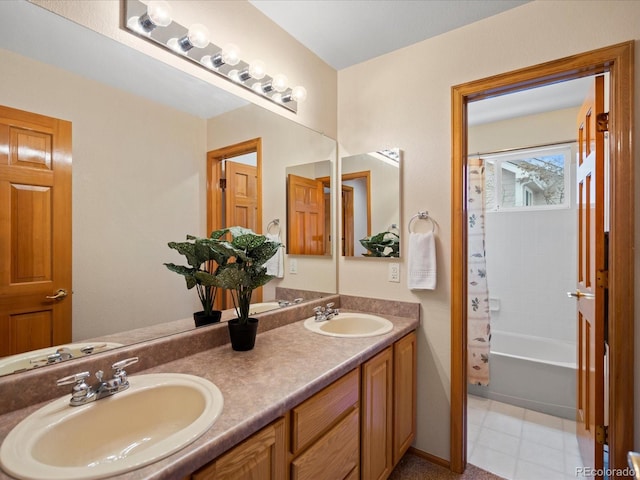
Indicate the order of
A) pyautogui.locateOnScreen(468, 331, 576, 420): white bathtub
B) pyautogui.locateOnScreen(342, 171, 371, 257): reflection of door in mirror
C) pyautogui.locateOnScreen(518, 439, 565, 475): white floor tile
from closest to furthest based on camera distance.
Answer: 1. pyautogui.locateOnScreen(518, 439, 565, 475): white floor tile
2. pyautogui.locateOnScreen(342, 171, 371, 257): reflection of door in mirror
3. pyautogui.locateOnScreen(468, 331, 576, 420): white bathtub

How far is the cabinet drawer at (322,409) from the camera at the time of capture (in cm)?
99

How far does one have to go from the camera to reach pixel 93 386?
3.03 feet

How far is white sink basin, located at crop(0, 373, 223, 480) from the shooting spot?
632mm

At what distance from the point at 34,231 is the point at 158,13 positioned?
0.86 metres

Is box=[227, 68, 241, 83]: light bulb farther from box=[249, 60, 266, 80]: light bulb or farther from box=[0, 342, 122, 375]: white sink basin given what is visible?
box=[0, 342, 122, 375]: white sink basin

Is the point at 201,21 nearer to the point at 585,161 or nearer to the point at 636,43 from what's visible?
the point at 636,43

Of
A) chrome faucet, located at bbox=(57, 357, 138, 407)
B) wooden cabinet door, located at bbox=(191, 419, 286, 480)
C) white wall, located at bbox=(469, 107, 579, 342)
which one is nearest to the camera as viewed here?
wooden cabinet door, located at bbox=(191, 419, 286, 480)

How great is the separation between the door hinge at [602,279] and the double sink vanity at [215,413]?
956 millimetres

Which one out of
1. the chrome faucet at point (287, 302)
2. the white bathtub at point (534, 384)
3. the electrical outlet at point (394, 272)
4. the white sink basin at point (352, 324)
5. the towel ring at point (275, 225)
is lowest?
the white bathtub at point (534, 384)

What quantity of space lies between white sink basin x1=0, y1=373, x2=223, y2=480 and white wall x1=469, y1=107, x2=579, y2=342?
10.1 feet

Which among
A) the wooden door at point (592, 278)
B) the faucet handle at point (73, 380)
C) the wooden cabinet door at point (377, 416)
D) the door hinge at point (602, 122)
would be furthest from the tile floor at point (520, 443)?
the faucet handle at point (73, 380)

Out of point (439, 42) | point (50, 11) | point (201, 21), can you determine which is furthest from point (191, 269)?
point (439, 42)

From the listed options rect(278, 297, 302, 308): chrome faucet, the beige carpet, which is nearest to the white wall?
the beige carpet

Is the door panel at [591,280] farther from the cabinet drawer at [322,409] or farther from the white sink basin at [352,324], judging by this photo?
the cabinet drawer at [322,409]
